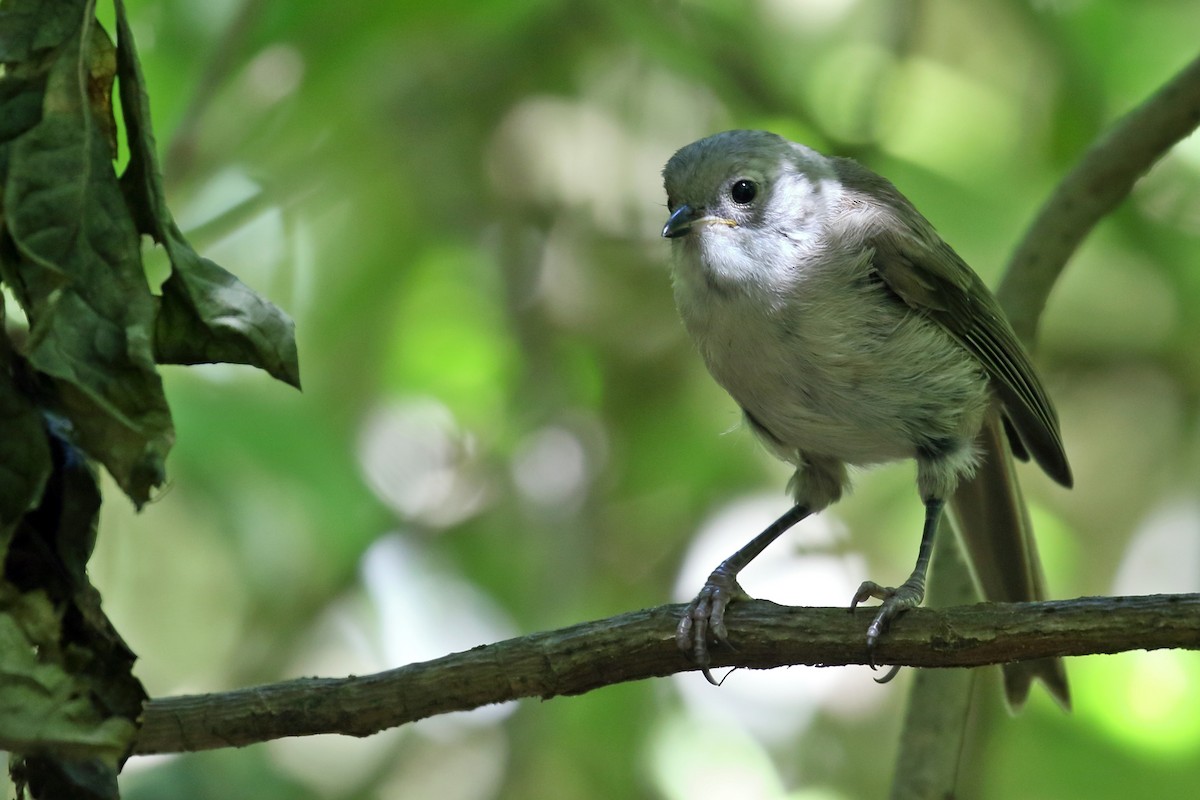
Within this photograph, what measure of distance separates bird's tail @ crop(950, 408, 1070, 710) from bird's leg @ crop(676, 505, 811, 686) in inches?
21.2

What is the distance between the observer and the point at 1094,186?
356 centimetres

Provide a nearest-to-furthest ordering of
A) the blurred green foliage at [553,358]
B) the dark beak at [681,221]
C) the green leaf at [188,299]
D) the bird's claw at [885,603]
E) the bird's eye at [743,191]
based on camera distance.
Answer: the green leaf at [188,299], the bird's claw at [885,603], the dark beak at [681,221], the bird's eye at [743,191], the blurred green foliage at [553,358]

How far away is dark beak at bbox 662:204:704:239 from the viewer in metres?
3.47

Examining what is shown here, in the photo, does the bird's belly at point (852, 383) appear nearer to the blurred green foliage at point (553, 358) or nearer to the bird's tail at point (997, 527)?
the bird's tail at point (997, 527)

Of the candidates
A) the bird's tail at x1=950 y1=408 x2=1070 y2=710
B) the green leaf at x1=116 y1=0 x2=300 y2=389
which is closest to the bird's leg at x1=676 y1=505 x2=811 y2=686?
the bird's tail at x1=950 y1=408 x2=1070 y2=710

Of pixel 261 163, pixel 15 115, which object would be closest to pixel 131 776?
pixel 261 163

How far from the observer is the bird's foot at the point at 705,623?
8.62ft

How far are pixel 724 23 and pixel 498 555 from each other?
227 centimetres

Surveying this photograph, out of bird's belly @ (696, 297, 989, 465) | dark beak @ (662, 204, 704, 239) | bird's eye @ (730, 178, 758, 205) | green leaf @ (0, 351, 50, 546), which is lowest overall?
green leaf @ (0, 351, 50, 546)

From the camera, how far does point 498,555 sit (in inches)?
188

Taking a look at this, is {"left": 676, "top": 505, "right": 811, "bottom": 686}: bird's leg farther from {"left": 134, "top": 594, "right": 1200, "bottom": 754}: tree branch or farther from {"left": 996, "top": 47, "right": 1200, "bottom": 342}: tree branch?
{"left": 996, "top": 47, "right": 1200, "bottom": 342}: tree branch

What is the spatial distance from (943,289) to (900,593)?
1051 millimetres

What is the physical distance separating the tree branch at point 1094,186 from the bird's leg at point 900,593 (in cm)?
64

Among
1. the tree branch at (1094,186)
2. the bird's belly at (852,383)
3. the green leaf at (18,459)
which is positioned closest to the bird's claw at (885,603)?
the bird's belly at (852,383)
